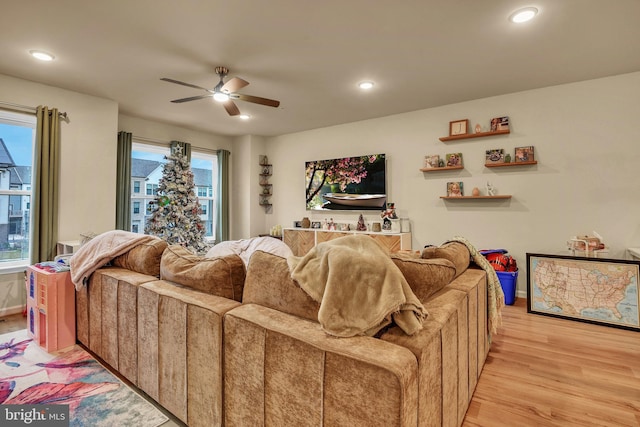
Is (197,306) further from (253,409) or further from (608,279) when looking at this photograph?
(608,279)

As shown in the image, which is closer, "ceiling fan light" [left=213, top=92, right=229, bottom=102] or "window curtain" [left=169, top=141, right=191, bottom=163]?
"ceiling fan light" [left=213, top=92, right=229, bottom=102]

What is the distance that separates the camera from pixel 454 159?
13.8 ft

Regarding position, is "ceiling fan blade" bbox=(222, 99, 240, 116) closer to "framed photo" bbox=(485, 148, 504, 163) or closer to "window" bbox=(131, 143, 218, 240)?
"window" bbox=(131, 143, 218, 240)

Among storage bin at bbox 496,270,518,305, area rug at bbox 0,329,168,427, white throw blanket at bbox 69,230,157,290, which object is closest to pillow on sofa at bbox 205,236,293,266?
white throw blanket at bbox 69,230,157,290

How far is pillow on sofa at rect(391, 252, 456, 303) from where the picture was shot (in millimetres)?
1423

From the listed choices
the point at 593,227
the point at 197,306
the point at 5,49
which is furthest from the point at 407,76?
the point at 5,49

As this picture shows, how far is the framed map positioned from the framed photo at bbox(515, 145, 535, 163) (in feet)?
3.94

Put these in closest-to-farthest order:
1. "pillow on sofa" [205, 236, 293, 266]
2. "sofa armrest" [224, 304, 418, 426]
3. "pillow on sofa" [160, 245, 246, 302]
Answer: "sofa armrest" [224, 304, 418, 426] < "pillow on sofa" [160, 245, 246, 302] < "pillow on sofa" [205, 236, 293, 266]

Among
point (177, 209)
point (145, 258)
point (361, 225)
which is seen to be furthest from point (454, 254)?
point (177, 209)

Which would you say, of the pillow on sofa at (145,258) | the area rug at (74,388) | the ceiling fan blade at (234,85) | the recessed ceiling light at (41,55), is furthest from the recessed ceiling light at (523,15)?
the recessed ceiling light at (41,55)

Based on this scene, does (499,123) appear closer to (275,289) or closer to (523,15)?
(523,15)

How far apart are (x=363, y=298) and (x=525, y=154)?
3646 mm

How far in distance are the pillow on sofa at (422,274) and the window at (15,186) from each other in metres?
4.37

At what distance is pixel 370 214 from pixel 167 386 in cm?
390
